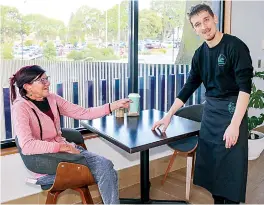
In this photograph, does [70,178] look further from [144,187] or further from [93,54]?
[93,54]

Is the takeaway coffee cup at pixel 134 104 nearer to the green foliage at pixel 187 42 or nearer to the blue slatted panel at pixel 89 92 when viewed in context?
the blue slatted panel at pixel 89 92

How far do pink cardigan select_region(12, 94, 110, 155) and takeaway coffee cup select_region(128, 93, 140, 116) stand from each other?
0.19 meters

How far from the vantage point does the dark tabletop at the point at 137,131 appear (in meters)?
1.60

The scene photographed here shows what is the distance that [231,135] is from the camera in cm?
158

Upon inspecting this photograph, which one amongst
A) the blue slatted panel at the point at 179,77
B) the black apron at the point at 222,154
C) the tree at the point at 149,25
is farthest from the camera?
the blue slatted panel at the point at 179,77

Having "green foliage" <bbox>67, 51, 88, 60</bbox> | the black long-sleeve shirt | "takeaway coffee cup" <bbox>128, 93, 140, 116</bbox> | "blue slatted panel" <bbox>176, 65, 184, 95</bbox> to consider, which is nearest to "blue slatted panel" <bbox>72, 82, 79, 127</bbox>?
"green foliage" <bbox>67, 51, 88, 60</bbox>

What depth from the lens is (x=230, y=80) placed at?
1646mm

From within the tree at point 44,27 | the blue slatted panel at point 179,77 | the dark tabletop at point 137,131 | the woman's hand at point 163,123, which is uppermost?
the tree at point 44,27

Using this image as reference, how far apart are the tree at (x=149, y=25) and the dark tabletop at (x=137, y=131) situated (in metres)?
0.83

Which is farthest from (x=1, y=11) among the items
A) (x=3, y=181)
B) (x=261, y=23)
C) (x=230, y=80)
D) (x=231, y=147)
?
(x=261, y=23)

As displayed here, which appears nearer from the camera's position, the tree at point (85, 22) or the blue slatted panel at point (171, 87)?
the tree at point (85, 22)

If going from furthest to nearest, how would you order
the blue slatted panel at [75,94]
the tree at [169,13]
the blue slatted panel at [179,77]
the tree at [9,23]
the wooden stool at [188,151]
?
the blue slatted panel at [179,77] → the tree at [169,13] → the blue slatted panel at [75,94] → the wooden stool at [188,151] → the tree at [9,23]

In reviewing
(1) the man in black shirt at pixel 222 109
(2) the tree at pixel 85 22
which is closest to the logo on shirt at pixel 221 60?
(1) the man in black shirt at pixel 222 109

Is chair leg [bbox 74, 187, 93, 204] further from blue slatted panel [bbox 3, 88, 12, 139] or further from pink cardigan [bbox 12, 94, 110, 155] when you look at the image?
blue slatted panel [bbox 3, 88, 12, 139]
